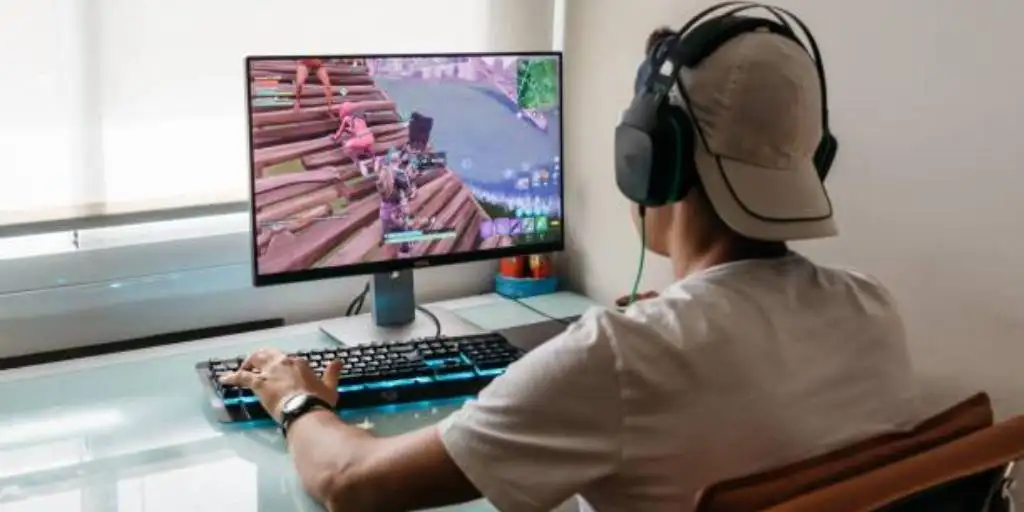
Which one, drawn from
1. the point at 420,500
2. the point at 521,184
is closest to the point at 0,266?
the point at 521,184

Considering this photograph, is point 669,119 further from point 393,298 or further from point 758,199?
point 393,298

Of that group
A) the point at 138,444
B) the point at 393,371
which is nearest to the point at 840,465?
the point at 393,371

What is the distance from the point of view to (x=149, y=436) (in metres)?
1.72

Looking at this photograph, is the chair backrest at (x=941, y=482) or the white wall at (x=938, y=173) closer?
the chair backrest at (x=941, y=482)

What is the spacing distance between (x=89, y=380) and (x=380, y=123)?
611 millimetres

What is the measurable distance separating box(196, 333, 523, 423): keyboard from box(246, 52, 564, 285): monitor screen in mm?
166

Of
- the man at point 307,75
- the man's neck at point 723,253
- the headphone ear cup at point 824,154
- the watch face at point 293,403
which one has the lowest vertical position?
the watch face at point 293,403

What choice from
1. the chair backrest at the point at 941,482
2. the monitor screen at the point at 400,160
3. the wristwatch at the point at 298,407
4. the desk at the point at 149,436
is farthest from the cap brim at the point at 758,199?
the monitor screen at the point at 400,160

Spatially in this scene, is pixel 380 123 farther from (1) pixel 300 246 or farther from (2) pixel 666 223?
(2) pixel 666 223

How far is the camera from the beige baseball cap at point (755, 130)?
51.1 inches

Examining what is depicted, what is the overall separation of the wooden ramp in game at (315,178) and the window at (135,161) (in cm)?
28

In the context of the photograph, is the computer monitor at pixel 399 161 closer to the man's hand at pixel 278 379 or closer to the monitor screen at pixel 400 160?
the monitor screen at pixel 400 160

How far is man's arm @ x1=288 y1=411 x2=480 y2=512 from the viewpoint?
1291 millimetres

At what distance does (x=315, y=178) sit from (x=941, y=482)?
116 cm
